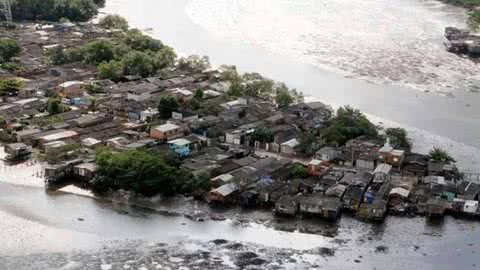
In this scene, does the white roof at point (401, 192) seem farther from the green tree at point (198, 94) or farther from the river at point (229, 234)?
the green tree at point (198, 94)

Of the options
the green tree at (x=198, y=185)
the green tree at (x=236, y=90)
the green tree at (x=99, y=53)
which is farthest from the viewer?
the green tree at (x=99, y=53)

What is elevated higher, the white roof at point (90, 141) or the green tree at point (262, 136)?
the green tree at point (262, 136)

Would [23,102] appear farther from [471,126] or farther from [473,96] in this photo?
[473,96]

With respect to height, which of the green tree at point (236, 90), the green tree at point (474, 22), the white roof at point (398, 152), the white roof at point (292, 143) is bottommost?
the white roof at point (292, 143)

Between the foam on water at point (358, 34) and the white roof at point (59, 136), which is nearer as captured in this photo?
the white roof at point (59, 136)

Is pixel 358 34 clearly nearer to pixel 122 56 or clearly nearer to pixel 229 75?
pixel 229 75

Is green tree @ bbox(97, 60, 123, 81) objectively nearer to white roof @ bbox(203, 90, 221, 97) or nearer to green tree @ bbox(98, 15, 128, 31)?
white roof @ bbox(203, 90, 221, 97)

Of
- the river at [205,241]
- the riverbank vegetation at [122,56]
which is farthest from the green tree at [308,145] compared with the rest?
the riverbank vegetation at [122,56]

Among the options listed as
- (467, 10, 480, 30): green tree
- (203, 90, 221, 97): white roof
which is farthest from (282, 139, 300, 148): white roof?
(467, 10, 480, 30): green tree
